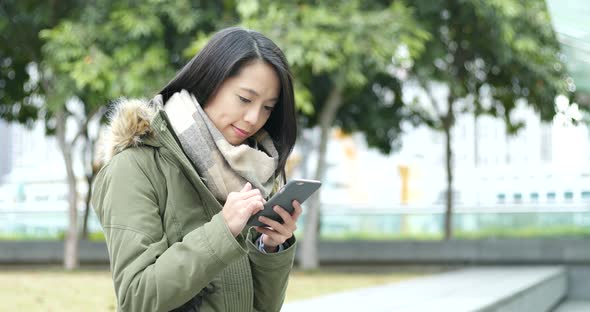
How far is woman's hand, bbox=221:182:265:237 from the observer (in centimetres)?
186

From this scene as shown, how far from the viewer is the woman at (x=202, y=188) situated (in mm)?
1846

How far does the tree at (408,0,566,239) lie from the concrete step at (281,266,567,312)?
3.45m

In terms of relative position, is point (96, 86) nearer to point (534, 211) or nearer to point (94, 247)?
point (94, 247)

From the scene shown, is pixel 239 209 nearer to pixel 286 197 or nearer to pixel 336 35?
pixel 286 197

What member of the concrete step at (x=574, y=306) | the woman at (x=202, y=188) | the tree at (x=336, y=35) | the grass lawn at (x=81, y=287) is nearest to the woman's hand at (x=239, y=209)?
the woman at (x=202, y=188)

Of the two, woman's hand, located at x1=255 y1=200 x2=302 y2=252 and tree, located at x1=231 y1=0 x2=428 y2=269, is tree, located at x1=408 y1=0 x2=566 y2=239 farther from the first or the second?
woman's hand, located at x1=255 y1=200 x2=302 y2=252

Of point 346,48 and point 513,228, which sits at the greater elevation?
point 346,48

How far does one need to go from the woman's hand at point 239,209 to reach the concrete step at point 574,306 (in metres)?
9.99

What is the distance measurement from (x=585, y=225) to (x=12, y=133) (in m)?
69.8

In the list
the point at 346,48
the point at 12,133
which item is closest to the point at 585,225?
the point at 346,48

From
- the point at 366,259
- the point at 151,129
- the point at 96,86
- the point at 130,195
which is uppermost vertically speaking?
the point at 96,86

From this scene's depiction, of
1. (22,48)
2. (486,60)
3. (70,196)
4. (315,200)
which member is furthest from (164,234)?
(70,196)

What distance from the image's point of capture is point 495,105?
1698cm

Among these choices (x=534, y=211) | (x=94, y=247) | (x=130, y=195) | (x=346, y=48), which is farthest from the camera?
(x=94, y=247)
